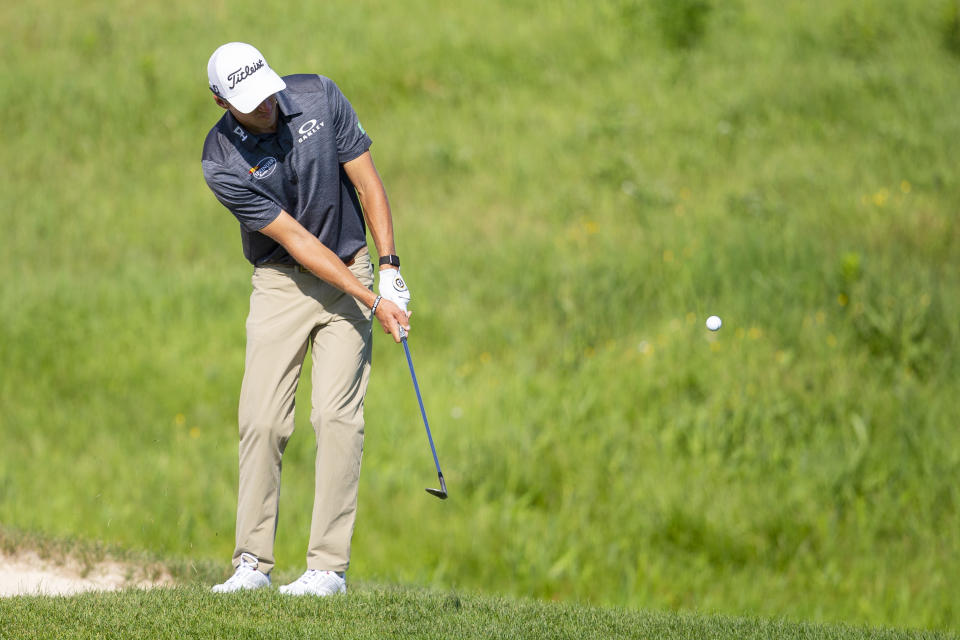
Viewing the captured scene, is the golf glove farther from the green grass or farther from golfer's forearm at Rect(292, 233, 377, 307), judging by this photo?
the green grass

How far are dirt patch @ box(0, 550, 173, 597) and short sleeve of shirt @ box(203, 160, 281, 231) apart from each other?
210 centimetres

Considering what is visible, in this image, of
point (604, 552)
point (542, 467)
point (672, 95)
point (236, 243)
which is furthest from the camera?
point (672, 95)

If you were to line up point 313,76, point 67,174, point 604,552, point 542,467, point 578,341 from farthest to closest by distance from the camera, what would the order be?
point 67,174
point 578,341
point 542,467
point 604,552
point 313,76

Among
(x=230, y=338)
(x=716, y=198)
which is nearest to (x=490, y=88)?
(x=716, y=198)

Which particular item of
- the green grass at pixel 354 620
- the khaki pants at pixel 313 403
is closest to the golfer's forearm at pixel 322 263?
the khaki pants at pixel 313 403

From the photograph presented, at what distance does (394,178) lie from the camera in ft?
47.8

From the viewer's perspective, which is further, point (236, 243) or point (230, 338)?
point (236, 243)

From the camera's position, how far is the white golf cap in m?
4.84

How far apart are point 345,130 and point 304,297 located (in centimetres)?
85

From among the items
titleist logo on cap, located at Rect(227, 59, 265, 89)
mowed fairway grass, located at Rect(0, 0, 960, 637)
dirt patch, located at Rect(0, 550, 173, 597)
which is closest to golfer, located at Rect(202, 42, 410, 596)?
titleist logo on cap, located at Rect(227, 59, 265, 89)

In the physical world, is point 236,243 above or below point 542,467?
above

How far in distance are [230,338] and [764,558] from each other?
5.56 metres

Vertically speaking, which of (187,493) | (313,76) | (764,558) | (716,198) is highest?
(313,76)

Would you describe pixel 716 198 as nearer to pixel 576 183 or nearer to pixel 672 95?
pixel 576 183
